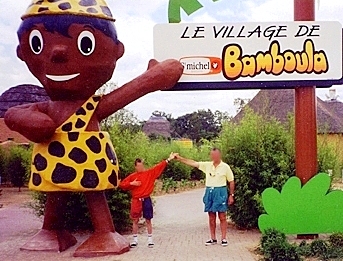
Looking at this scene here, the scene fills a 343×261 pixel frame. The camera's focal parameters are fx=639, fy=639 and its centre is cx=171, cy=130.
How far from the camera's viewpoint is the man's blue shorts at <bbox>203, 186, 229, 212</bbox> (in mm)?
8945

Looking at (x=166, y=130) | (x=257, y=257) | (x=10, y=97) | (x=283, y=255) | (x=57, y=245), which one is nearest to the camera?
(x=283, y=255)

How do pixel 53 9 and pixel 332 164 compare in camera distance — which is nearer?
pixel 53 9

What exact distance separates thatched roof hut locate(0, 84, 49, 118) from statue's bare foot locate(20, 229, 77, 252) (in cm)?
964

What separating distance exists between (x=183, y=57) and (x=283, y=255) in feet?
10.6

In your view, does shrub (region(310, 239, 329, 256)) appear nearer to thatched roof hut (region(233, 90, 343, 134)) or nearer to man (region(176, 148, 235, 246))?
man (region(176, 148, 235, 246))

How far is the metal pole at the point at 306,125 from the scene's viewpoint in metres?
9.44

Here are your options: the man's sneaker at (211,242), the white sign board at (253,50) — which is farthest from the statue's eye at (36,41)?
the man's sneaker at (211,242)

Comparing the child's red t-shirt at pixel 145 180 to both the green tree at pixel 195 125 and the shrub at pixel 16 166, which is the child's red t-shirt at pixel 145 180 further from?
the green tree at pixel 195 125

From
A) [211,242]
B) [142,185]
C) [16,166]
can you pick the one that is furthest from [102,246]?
[16,166]

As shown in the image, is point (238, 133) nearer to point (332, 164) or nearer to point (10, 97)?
point (332, 164)

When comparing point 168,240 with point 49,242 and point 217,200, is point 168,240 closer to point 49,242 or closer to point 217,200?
point 217,200

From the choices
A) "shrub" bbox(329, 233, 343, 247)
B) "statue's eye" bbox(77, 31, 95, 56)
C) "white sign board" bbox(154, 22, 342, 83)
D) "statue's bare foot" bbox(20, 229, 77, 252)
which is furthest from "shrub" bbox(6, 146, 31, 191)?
"shrub" bbox(329, 233, 343, 247)

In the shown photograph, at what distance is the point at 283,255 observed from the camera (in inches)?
308

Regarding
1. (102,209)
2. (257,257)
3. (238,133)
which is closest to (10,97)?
(238,133)
